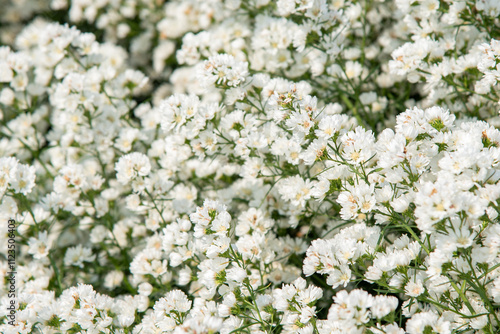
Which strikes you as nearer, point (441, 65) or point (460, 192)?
point (460, 192)

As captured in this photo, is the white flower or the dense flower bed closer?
the dense flower bed

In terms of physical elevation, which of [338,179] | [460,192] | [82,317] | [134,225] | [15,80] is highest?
[460,192]

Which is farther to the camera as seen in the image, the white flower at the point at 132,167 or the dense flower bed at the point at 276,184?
the white flower at the point at 132,167

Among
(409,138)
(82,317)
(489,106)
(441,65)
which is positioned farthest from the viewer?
(489,106)

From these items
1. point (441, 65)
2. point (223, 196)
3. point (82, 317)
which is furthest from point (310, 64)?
point (82, 317)

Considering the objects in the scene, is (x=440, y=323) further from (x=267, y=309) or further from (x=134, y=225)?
(x=134, y=225)

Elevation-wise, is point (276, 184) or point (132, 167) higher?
point (132, 167)

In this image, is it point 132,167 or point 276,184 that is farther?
point 276,184

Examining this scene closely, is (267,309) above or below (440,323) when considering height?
below
